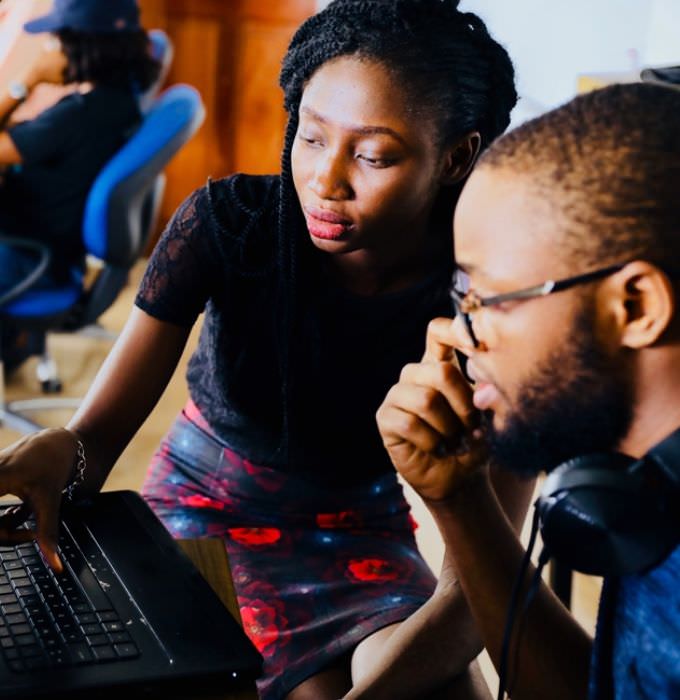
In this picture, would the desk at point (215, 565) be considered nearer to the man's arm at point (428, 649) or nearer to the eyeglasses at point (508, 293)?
the man's arm at point (428, 649)

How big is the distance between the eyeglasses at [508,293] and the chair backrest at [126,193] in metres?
1.89

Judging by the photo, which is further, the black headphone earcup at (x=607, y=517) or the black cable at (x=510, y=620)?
the black cable at (x=510, y=620)

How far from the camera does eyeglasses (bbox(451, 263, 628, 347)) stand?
0.86 meters

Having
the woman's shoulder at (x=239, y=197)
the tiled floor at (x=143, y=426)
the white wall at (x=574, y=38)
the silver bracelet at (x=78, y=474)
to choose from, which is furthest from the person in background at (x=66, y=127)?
the silver bracelet at (x=78, y=474)

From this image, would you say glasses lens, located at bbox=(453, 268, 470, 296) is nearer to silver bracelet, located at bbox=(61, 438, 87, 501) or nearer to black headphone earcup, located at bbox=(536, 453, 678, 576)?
black headphone earcup, located at bbox=(536, 453, 678, 576)

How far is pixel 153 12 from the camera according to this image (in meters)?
4.28

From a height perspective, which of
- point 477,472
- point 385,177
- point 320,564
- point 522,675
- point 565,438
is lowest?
point 320,564

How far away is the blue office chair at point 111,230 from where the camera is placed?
273 centimetres

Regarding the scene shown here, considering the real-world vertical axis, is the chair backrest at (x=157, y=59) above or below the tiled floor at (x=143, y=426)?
above

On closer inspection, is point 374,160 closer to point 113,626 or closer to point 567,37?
point 113,626

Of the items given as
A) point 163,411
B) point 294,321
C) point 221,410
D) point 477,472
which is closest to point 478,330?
point 477,472

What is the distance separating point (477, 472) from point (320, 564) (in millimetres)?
365

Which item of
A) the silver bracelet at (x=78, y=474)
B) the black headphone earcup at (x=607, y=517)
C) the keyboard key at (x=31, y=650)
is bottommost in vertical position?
the silver bracelet at (x=78, y=474)

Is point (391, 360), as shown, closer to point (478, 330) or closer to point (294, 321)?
point (294, 321)
